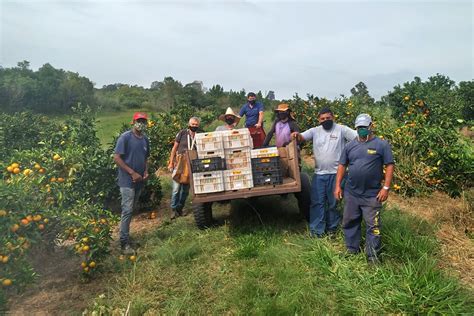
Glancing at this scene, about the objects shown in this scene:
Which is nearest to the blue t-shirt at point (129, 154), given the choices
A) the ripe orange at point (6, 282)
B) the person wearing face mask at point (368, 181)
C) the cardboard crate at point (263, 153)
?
the cardboard crate at point (263, 153)

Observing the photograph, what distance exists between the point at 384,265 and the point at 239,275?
1.58 metres

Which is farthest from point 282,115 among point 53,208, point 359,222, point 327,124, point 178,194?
point 53,208

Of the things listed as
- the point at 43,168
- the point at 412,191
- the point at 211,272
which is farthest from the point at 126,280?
the point at 412,191

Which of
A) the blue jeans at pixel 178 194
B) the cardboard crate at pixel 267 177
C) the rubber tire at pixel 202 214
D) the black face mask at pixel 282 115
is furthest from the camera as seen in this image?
the blue jeans at pixel 178 194

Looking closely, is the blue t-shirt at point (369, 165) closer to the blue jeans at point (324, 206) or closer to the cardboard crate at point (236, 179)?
the blue jeans at point (324, 206)

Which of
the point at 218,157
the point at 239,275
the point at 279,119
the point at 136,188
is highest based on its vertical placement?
the point at 279,119

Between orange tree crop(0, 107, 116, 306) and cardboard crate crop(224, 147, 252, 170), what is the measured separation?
1684mm

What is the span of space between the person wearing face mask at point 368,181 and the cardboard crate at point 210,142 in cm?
170

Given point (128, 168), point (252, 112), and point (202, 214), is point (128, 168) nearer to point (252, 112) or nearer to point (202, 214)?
point (202, 214)

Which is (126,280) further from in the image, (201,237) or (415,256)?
(415,256)

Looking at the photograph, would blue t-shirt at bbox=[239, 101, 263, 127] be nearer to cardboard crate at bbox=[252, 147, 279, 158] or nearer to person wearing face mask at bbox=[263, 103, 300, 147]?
person wearing face mask at bbox=[263, 103, 300, 147]

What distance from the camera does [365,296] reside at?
3303 mm

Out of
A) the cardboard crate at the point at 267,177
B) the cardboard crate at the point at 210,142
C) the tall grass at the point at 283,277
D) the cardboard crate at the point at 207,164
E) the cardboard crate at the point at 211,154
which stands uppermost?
the cardboard crate at the point at 210,142

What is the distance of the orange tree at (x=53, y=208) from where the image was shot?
11.2 ft
